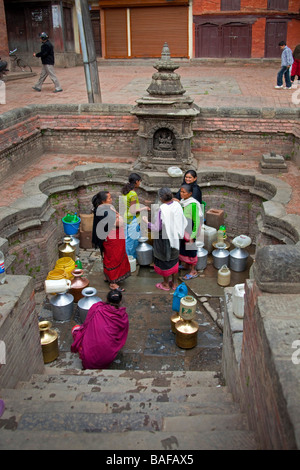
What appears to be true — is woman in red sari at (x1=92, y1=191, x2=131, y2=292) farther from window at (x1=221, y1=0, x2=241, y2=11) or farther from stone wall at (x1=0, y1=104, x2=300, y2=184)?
window at (x1=221, y1=0, x2=241, y2=11)

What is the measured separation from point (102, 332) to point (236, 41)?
1854cm

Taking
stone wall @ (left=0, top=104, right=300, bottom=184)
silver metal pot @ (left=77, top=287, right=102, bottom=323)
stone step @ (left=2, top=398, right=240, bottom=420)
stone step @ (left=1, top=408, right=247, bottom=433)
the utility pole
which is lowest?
silver metal pot @ (left=77, top=287, right=102, bottom=323)

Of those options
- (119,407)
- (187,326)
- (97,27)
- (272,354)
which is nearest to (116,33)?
(97,27)

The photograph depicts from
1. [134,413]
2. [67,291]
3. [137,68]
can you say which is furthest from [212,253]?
[137,68]

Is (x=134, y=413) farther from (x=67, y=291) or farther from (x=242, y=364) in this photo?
(x=67, y=291)

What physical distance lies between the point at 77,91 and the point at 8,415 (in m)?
12.0

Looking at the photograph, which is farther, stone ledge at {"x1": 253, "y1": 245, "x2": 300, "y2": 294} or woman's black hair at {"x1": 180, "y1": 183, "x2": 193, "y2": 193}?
woman's black hair at {"x1": 180, "y1": 183, "x2": 193, "y2": 193}

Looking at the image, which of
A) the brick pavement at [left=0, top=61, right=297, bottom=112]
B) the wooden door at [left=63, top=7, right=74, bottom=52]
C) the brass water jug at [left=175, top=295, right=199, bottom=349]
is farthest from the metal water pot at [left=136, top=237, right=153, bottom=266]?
the wooden door at [left=63, top=7, right=74, bottom=52]

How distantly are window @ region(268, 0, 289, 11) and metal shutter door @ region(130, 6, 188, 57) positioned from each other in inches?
150

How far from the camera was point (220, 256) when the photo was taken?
25.7 feet

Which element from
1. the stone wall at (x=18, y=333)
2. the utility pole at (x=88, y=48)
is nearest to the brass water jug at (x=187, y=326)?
the stone wall at (x=18, y=333)

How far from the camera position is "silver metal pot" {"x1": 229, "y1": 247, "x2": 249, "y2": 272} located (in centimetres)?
774

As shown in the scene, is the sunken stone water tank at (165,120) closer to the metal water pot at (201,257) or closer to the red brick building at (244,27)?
the metal water pot at (201,257)

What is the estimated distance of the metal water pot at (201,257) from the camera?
7829 mm
